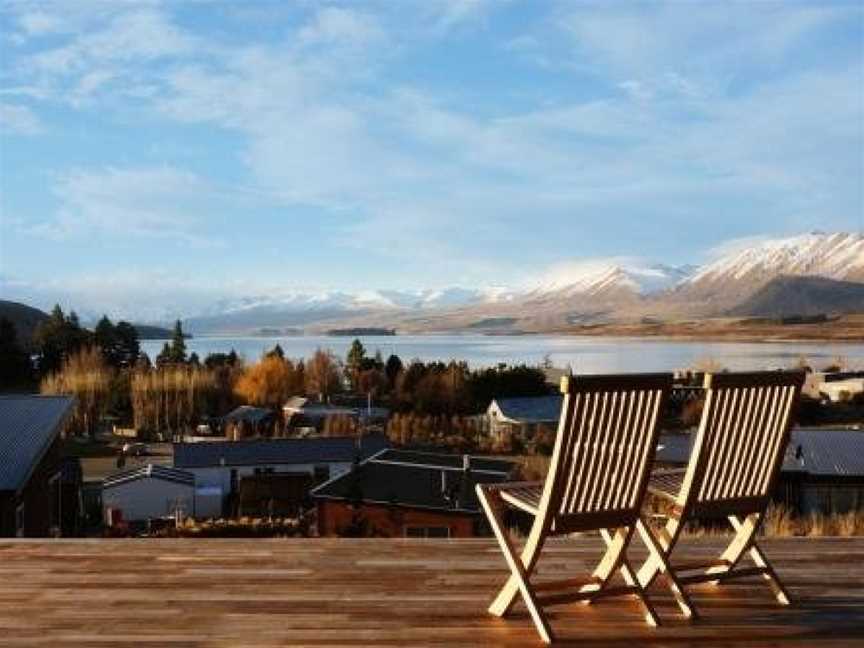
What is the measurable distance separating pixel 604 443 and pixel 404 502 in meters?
15.7

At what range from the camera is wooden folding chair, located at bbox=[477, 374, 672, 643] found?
10.8ft

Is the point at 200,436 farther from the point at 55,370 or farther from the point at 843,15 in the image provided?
the point at 843,15

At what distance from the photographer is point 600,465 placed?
342 cm

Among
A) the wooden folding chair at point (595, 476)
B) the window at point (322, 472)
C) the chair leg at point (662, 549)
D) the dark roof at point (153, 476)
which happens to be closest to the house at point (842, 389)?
the window at point (322, 472)

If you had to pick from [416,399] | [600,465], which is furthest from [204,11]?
[416,399]

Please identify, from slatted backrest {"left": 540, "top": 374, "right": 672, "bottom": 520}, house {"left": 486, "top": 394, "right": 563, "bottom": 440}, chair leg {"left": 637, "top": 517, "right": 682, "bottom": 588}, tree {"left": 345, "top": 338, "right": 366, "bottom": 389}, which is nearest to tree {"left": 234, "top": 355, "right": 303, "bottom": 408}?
Result: tree {"left": 345, "top": 338, "right": 366, "bottom": 389}

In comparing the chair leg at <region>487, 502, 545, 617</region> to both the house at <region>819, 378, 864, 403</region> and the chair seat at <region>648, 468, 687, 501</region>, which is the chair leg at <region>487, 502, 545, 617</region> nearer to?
the chair seat at <region>648, 468, 687, 501</region>

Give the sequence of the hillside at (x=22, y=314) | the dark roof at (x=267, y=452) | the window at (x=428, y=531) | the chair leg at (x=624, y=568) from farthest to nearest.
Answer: the hillside at (x=22, y=314)
the dark roof at (x=267, y=452)
the window at (x=428, y=531)
the chair leg at (x=624, y=568)

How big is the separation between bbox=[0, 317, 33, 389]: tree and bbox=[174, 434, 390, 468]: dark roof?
33.5m

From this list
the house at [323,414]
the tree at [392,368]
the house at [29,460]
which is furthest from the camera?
the tree at [392,368]

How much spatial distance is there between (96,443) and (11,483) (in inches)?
1432

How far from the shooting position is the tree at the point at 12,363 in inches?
2386

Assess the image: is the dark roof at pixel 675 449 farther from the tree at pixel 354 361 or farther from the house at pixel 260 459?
the tree at pixel 354 361

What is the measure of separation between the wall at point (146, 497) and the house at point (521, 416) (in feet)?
51.9
